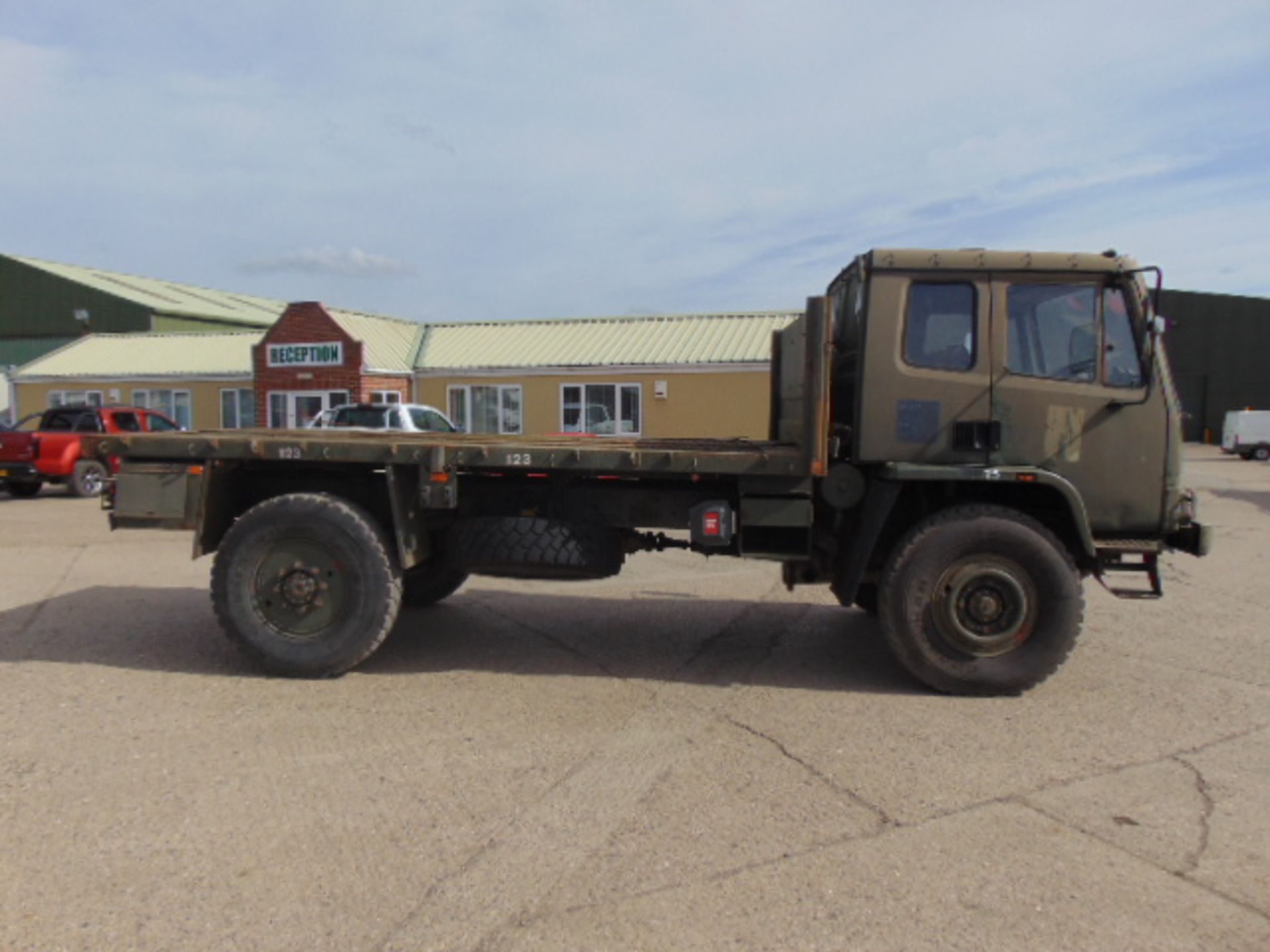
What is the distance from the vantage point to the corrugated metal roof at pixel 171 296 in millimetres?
45344

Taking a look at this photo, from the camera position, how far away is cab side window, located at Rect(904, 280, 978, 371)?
5.53 metres

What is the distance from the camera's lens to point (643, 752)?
457 centimetres

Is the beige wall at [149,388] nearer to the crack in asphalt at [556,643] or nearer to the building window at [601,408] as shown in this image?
the building window at [601,408]

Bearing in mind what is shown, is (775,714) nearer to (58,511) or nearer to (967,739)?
(967,739)

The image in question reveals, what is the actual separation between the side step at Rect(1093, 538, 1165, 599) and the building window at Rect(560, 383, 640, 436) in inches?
775

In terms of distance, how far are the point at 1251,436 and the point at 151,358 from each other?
132 feet

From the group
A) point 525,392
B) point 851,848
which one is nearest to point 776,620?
point 851,848

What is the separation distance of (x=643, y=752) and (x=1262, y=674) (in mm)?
4319

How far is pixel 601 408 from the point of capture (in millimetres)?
25266

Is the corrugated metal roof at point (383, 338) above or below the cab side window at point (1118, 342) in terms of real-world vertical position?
above

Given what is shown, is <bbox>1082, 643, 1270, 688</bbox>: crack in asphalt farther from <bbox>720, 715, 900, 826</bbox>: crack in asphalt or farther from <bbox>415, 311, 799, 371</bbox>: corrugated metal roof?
<bbox>415, 311, 799, 371</bbox>: corrugated metal roof

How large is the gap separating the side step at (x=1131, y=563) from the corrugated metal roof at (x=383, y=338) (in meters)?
22.6

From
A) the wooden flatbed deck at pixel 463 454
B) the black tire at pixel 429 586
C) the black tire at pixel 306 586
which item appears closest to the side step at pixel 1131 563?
the wooden flatbed deck at pixel 463 454

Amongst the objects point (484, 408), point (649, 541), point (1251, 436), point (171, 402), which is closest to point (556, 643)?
point (649, 541)
